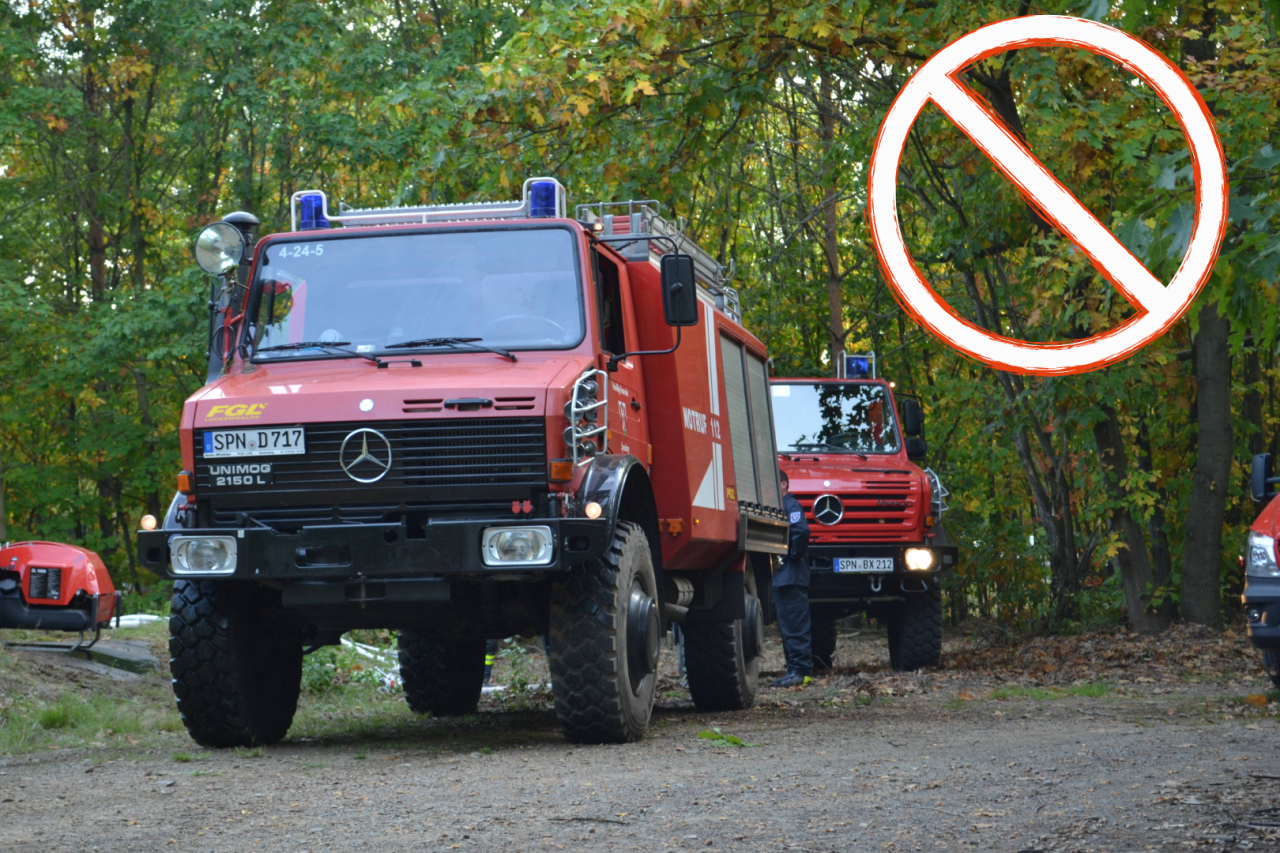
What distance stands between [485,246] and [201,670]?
2828mm

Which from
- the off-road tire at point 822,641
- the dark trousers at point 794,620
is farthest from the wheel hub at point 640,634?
the off-road tire at point 822,641

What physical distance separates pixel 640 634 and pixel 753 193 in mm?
18352

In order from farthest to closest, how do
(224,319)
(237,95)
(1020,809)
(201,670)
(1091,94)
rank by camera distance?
(237,95) < (1091,94) < (224,319) < (201,670) < (1020,809)

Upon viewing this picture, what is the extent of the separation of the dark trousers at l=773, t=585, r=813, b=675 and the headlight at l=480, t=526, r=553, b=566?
6.10m

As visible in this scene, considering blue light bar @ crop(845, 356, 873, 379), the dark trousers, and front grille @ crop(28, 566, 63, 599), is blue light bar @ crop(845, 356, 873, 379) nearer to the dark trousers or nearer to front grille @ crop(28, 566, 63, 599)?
the dark trousers

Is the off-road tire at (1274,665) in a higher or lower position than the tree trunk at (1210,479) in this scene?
lower

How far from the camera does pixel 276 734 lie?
893 cm

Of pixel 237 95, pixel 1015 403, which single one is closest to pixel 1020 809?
pixel 1015 403

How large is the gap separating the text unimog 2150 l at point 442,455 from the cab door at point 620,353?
0.02m

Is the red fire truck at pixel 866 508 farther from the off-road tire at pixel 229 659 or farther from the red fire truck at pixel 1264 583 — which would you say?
the off-road tire at pixel 229 659

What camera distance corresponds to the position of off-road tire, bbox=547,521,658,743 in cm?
788

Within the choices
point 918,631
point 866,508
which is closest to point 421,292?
point 866,508

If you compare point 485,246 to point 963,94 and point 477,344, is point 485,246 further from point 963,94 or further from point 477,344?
point 963,94

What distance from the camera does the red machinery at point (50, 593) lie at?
12961mm
